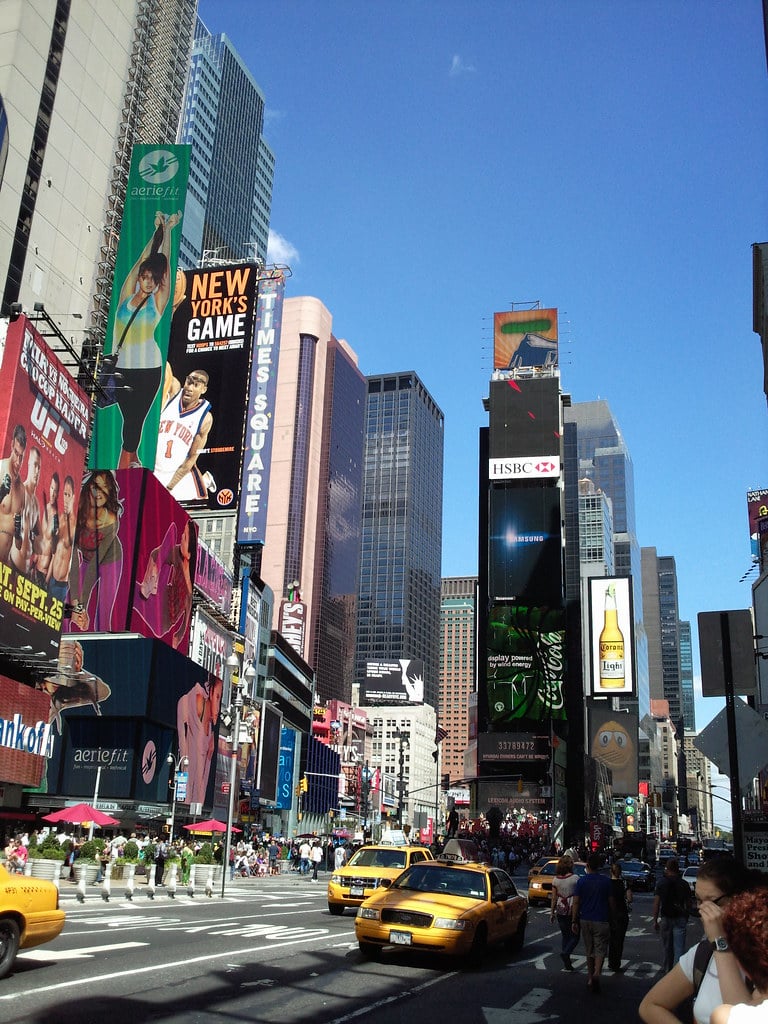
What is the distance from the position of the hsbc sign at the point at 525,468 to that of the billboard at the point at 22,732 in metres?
81.9

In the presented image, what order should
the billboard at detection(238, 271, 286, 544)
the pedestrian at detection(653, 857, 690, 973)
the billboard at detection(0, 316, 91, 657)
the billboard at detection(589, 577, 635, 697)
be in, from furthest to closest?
the billboard at detection(589, 577, 635, 697) < the billboard at detection(238, 271, 286, 544) < the billboard at detection(0, 316, 91, 657) < the pedestrian at detection(653, 857, 690, 973)

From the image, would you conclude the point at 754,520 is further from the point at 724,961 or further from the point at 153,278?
the point at 724,961

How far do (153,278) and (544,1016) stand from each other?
5707 centimetres

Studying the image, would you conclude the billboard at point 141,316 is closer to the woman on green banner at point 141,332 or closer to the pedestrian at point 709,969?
the woman on green banner at point 141,332

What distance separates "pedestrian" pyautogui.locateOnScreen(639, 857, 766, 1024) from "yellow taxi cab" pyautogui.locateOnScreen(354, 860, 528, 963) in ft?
26.8

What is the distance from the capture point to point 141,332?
2355 inches

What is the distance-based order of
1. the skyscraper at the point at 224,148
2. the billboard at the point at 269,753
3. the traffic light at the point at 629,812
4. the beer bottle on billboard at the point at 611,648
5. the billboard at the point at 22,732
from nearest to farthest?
the billboard at the point at 22,732, the billboard at the point at 269,753, the beer bottle on billboard at the point at 611,648, the traffic light at the point at 629,812, the skyscraper at the point at 224,148

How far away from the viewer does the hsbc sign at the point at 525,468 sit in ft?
384

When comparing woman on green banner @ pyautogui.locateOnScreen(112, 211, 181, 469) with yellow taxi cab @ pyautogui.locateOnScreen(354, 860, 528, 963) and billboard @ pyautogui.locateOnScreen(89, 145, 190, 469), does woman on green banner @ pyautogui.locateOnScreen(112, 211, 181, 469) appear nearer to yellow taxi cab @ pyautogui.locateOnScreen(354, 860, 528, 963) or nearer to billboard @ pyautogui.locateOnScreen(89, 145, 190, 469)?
billboard @ pyautogui.locateOnScreen(89, 145, 190, 469)

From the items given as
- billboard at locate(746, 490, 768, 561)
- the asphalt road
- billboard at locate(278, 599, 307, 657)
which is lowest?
the asphalt road

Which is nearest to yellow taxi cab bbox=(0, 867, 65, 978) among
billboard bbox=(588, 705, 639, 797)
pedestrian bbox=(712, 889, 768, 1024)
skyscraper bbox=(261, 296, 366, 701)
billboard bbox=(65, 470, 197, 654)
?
pedestrian bbox=(712, 889, 768, 1024)

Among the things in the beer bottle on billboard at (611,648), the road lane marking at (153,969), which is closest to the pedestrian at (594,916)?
the road lane marking at (153,969)

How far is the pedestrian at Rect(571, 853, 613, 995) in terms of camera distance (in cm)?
1191

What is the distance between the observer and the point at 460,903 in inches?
520
